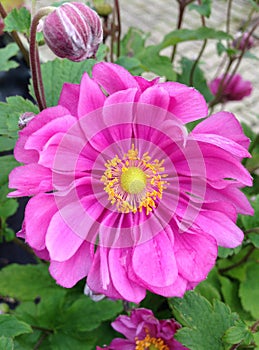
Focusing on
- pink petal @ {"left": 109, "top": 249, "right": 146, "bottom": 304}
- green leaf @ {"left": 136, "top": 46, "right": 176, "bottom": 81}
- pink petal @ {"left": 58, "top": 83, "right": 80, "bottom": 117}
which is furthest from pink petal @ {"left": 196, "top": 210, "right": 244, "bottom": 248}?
green leaf @ {"left": 136, "top": 46, "right": 176, "bottom": 81}

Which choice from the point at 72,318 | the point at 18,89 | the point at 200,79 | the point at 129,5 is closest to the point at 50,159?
the point at 72,318

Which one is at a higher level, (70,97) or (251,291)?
(70,97)

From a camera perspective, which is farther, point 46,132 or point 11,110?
point 11,110

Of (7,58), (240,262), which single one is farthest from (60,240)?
(240,262)

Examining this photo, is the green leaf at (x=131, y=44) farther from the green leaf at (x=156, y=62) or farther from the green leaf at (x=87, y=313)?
the green leaf at (x=87, y=313)

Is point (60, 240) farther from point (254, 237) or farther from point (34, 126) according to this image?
point (254, 237)

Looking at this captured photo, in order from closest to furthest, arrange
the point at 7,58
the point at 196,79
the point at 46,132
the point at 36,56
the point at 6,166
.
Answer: the point at 46,132 → the point at 36,56 → the point at 6,166 → the point at 7,58 → the point at 196,79

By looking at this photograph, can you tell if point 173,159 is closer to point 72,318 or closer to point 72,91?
point 72,91

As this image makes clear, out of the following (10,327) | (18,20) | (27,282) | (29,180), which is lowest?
(27,282)
